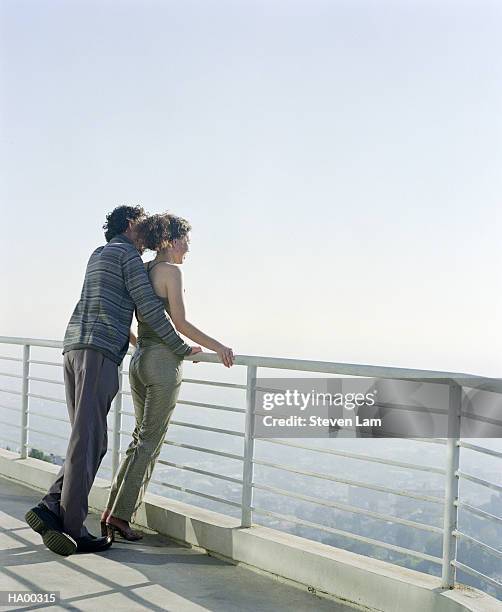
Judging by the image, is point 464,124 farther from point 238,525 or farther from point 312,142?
point 238,525

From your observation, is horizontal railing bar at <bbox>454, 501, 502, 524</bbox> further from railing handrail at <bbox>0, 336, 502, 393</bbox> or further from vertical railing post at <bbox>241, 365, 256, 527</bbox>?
vertical railing post at <bbox>241, 365, 256, 527</bbox>

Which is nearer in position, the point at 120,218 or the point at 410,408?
the point at 410,408

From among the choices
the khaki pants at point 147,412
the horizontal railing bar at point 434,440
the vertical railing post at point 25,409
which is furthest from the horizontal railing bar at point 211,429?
the vertical railing post at point 25,409

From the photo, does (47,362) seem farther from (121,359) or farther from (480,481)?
(480,481)

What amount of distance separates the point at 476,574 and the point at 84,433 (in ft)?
6.07

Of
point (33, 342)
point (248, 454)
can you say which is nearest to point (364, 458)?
point (248, 454)

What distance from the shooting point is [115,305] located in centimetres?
422

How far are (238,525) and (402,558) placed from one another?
0.92m

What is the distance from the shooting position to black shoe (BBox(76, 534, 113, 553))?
4113mm

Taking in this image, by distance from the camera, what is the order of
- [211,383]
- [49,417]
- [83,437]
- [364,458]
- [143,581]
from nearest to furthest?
[364,458], [143,581], [83,437], [211,383], [49,417]

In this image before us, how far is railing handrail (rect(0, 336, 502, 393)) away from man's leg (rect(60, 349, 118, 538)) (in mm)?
533

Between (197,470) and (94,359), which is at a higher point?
(94,359)

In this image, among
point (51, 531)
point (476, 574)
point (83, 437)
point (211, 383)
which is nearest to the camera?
point (476, 574)

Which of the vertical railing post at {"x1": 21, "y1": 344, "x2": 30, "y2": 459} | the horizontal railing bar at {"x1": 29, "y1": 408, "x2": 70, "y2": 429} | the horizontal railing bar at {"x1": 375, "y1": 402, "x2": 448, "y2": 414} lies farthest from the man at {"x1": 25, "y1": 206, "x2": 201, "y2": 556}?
the vertical railing post at {"x1": 21, "y1": 344, "x2": 30, "y2": 459}
